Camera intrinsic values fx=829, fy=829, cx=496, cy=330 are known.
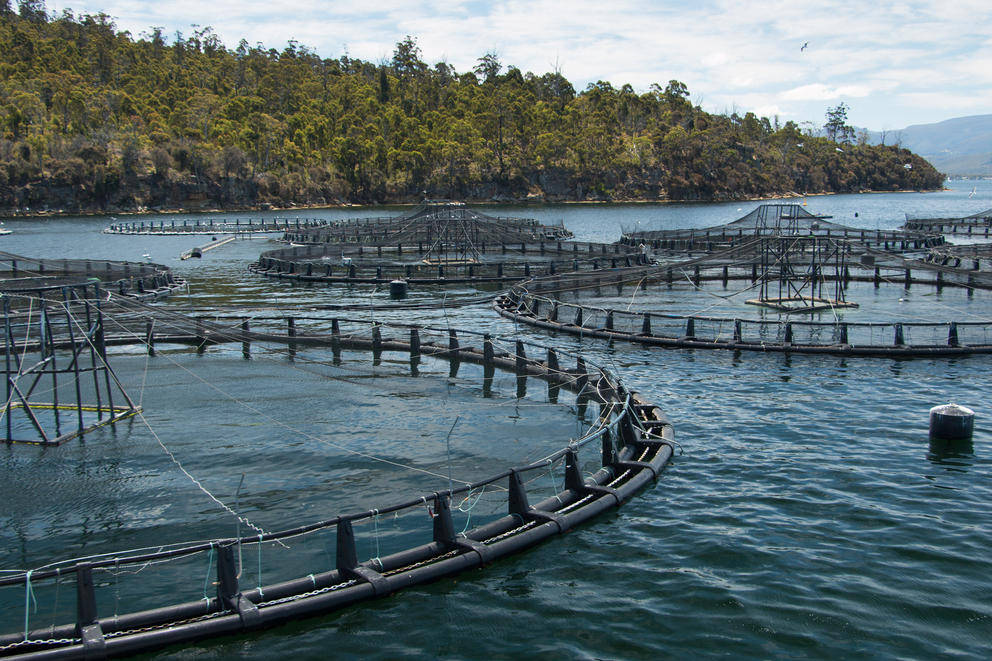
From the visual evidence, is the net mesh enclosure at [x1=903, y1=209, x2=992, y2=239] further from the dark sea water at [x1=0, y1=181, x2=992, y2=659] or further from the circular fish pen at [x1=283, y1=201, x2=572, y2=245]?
the dark sea water at [x1=0, y1=181, x2=992, y2=659]

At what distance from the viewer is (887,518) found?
21.7 metres

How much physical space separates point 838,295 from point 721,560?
40459mm

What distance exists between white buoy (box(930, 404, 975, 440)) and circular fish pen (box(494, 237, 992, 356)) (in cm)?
1272

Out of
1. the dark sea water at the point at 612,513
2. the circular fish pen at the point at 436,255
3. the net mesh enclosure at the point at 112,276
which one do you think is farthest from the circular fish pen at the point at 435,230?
the dark sea water at the point at 612,513

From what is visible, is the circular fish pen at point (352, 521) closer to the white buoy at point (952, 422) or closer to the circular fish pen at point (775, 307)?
the white buoy at point (952, 422)

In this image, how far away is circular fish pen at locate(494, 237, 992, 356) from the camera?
41.1 m

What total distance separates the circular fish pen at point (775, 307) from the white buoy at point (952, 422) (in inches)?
501

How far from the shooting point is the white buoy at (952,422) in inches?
1057

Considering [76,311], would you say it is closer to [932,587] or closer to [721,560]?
[721,560]

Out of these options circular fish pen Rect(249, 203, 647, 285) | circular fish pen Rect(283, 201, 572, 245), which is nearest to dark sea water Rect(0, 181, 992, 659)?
circular fish pen Rect(249, 203, 647, 285)

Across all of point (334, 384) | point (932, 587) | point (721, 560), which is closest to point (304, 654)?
point (721, 560)

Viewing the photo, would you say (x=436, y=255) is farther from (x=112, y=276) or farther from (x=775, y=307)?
(x=775, y=307)

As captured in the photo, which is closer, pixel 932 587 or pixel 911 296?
pixel 932 587

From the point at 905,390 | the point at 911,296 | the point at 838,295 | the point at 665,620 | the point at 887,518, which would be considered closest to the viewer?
the point at 665,620
